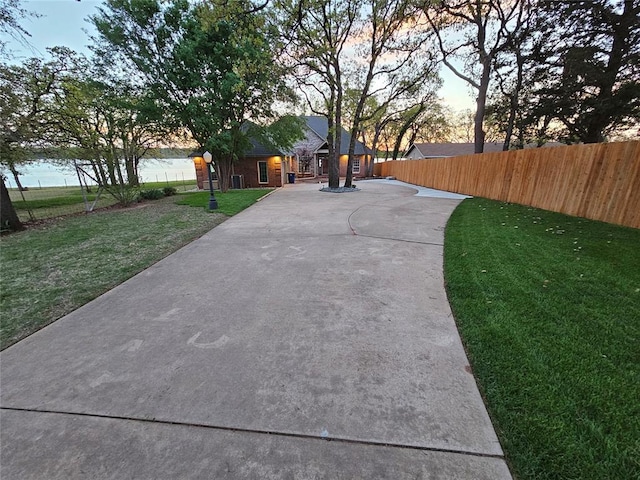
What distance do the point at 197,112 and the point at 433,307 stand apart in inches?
561

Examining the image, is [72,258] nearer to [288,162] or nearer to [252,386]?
[252,386]

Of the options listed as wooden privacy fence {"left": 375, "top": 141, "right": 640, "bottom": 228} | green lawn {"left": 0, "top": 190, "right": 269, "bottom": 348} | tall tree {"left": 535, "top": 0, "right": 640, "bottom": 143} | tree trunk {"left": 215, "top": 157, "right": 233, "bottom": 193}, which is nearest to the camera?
green lawn {"left": 0, "top": 190, "right": 269, "bottom": 348}

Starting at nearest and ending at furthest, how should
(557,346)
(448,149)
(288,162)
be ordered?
1. (557,346)
2. (288,162)
3. (448,149)

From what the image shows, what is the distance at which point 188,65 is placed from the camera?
12.7m

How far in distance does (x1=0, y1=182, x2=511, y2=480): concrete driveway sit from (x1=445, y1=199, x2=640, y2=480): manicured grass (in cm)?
19

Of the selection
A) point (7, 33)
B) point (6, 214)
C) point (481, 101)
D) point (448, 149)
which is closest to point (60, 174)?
point (6, 214)

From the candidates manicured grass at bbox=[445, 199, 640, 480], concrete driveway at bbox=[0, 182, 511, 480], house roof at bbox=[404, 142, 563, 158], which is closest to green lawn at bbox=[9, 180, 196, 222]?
concrete driveway at bbox=[0, 182, 511, 480]

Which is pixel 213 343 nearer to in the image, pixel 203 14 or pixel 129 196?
pixel 203 14

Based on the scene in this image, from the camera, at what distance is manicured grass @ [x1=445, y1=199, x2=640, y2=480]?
1.42 metres

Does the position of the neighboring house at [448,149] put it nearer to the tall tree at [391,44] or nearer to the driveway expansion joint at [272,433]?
the tall tree at [391,44]

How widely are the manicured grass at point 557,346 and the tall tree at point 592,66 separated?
11811 millimetres

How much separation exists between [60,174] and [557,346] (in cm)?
1982

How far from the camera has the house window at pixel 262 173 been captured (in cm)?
2008

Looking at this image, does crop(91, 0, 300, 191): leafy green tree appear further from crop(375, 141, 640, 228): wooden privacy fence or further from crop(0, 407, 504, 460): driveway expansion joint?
crop(0, 407, 504, 460): driveway expansion joint
